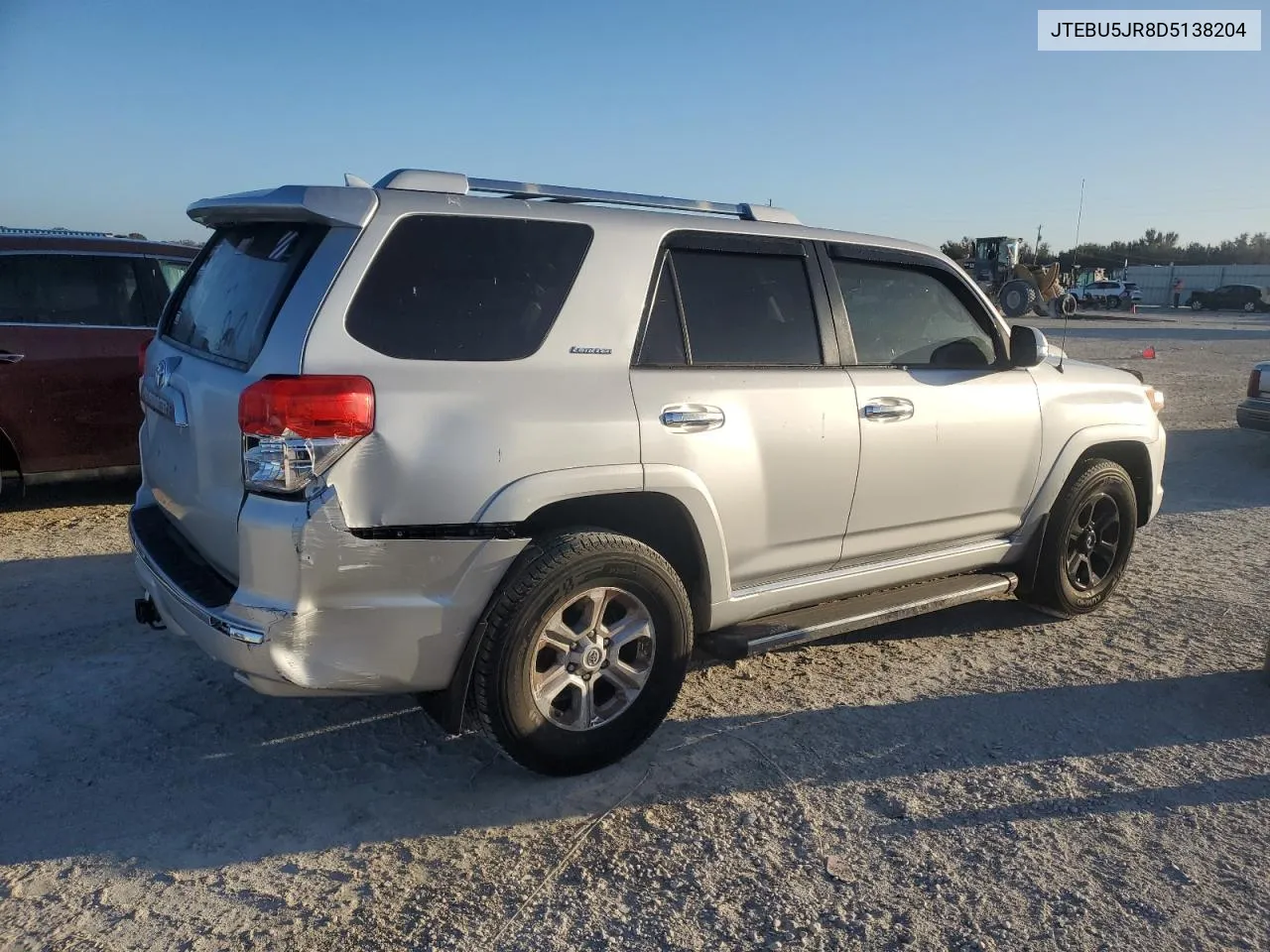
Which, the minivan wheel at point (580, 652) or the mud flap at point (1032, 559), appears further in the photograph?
the mud flap at point (1032, 559)

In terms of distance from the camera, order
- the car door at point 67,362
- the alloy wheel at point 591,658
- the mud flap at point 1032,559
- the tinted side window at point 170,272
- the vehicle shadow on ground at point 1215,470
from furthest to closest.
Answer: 1. the vehicle shadow on ground at point 1215,470
2. the tinted side window at point 170,272
3. the car door at point 67,362
4. the mud flap at point 1032,559
5. the alloy wheel at point 591,658

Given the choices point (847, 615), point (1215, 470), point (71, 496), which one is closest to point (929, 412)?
point (847, 615)

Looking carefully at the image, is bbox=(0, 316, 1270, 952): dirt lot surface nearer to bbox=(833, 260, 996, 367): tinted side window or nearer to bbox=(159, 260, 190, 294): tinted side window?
bbox=(833, 260, 996, 367): tinted side window

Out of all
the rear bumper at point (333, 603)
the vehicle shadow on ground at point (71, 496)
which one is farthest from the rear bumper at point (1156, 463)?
the vehicle shadow on ground at point (71, 496)

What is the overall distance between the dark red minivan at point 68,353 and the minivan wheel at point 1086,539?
5.72m

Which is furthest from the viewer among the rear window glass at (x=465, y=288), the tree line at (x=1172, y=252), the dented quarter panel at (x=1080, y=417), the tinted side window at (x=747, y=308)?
the tree line at (x=1172, y=252)

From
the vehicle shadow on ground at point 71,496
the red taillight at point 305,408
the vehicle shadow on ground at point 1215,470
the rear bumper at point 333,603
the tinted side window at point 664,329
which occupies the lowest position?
the vehicle shadow on ground at point 1215,470

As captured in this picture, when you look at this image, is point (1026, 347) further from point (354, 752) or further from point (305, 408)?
point (354, 752)

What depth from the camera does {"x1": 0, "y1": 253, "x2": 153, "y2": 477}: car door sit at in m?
6.15

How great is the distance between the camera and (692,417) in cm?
341

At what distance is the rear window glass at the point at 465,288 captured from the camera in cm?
291

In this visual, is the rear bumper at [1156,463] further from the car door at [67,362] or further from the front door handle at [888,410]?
the car door at [67,362]

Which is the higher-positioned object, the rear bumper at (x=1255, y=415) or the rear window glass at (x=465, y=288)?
the rear window glass at (x=465, y=288)

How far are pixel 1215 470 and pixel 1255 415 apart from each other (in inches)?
36.0
